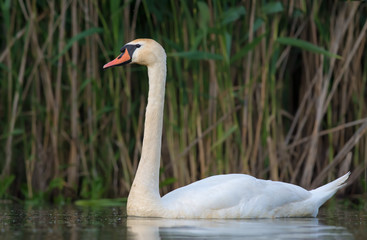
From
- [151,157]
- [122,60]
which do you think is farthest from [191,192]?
[122,60]

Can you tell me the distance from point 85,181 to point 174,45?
149 centimetres

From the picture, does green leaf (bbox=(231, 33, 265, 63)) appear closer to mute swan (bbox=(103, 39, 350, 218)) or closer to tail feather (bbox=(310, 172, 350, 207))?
mute swan (bbox=(103, 39, 350, 218))

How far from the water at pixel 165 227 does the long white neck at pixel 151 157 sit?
0.13 m

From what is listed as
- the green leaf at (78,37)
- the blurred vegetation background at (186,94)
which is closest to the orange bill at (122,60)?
the blurred vegetation background at (186,94)

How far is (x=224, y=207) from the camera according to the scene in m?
5.76

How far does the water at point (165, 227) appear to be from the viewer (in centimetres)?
461

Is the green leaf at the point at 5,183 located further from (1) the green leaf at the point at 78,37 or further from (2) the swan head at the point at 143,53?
(2) the swan head at the point at 143,53

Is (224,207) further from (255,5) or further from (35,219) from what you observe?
(255,5)

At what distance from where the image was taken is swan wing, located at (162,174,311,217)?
568 centimetres

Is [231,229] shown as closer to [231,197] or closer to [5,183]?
[231,197]

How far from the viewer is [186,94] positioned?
7418 mm

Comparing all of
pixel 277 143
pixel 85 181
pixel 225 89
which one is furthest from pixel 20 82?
pixel 277 143

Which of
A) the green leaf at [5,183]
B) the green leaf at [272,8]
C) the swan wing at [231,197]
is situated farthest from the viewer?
the green leaf at [5,183]

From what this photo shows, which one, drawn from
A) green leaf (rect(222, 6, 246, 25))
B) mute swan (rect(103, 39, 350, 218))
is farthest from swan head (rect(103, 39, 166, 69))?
green leaf (rect(222, 6, 246, 25))
